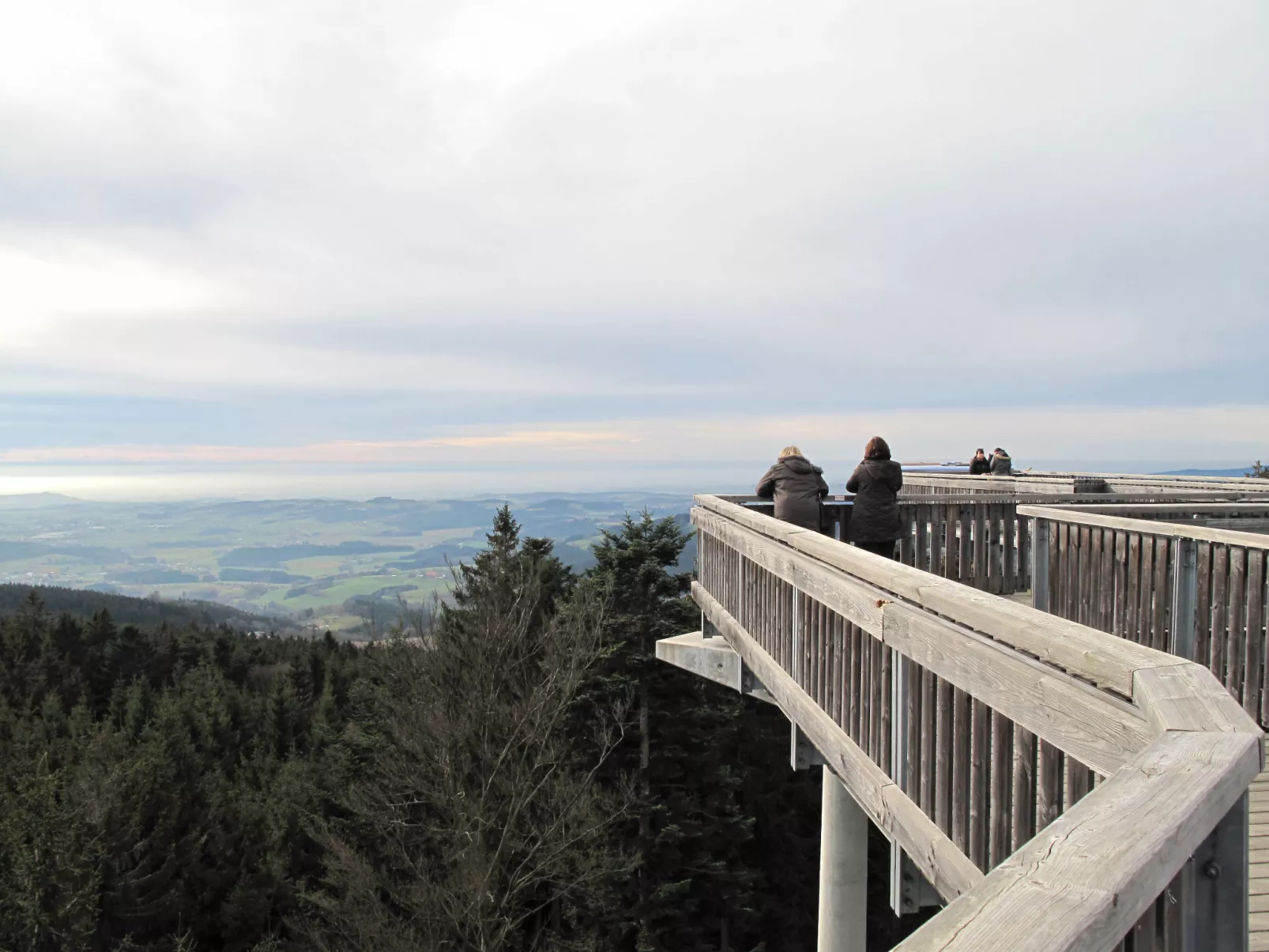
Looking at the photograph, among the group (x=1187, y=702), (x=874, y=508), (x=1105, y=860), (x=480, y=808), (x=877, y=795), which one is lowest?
(x=480, y=808)

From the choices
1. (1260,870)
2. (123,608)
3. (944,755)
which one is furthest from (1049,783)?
(123,608)

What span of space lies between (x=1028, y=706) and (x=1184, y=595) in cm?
383

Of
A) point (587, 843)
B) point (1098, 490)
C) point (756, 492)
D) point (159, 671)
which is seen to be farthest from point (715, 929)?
point (159, 671)

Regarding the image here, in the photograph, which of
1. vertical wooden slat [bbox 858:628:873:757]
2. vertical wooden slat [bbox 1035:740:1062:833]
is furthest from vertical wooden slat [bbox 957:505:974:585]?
vertical wooden slat [bbox 1035:740:1062:833]

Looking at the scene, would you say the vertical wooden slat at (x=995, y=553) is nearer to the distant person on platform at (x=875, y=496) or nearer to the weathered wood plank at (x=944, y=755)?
the distant person on platform at (x=875, y=496)

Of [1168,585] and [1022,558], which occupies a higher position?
[1168,585]

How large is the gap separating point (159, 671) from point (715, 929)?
49732mm

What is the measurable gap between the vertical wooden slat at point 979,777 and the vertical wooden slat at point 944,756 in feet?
0.81

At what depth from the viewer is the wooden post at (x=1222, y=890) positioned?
1616 mm

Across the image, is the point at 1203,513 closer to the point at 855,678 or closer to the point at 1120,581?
the point at 1120,581

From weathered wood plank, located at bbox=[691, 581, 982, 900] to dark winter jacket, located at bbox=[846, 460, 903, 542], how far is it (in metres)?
2.00

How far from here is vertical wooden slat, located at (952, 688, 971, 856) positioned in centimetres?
331

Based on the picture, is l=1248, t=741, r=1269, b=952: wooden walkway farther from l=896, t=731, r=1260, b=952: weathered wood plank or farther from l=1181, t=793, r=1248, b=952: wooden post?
l=896, t=731, r=1260, b=952: weathered wood plank

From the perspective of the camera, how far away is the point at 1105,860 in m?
1.35
